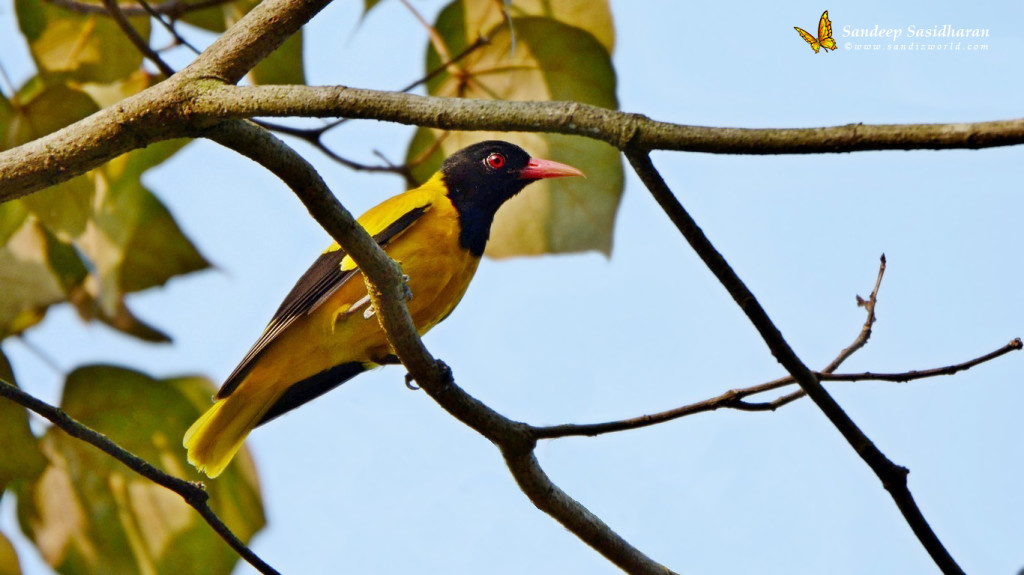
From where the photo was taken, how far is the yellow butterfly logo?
3934 millimetres

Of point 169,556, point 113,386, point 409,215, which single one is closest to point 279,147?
point 409,215

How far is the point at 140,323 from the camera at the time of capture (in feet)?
14.3

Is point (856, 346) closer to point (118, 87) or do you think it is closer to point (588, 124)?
point (588, 124)

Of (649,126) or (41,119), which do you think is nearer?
(649,126)

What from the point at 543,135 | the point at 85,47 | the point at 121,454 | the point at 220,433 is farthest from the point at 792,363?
the point at 85,47

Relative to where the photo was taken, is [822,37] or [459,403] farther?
[822,37]

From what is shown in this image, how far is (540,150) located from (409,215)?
667mm

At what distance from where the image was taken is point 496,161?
14.5 ft

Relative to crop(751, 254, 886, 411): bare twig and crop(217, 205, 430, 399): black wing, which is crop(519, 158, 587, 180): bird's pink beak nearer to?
crop(217, 205, 430, 399): black wing

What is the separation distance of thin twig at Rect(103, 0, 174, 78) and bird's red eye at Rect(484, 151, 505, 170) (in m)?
1.31

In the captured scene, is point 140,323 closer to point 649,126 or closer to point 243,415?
point 243,415

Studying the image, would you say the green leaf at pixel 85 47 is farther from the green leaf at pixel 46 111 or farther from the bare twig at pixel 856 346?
the bare twig at pixel 856 346

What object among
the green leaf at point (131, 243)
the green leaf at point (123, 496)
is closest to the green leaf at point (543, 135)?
the green leaf at point (131, 243)

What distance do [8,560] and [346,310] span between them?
1.36m
